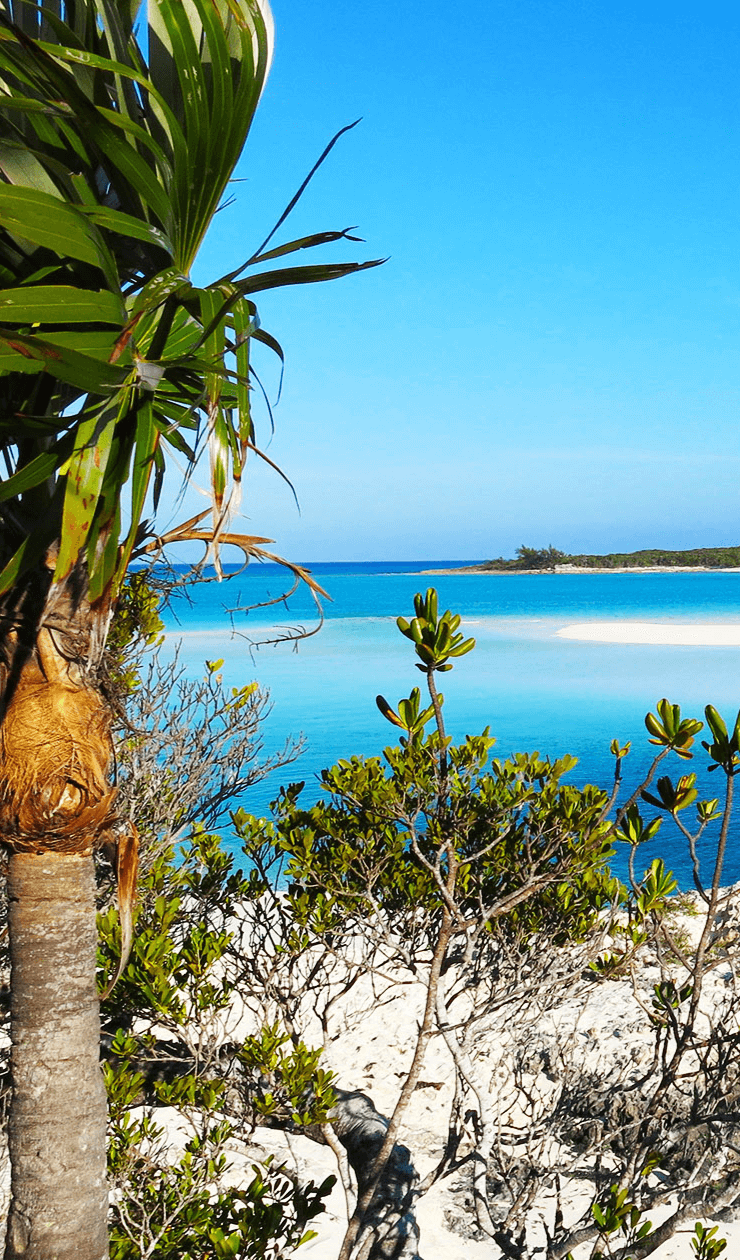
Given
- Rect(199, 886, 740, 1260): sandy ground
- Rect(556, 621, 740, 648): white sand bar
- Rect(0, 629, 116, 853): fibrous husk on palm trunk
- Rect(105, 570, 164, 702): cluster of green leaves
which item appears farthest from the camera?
Rect(556, 621, 740, 648): white sand bar

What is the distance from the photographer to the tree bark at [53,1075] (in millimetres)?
2424

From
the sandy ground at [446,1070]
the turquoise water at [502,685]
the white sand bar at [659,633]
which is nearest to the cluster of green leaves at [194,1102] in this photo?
the sandy ground at [446,1070]

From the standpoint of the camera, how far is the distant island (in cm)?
12744

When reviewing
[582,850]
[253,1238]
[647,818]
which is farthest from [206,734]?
[647,818]

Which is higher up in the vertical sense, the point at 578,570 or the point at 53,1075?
the point at 578,570

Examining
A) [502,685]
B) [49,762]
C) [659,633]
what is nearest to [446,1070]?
[49,762]

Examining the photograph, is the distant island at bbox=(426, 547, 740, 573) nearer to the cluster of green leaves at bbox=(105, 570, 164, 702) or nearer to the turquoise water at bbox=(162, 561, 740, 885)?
the turquoise water at bbox=(162, 561, 740, 885)

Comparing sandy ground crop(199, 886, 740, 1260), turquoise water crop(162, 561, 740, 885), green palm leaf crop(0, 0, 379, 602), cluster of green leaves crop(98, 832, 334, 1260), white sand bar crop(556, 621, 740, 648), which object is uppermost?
green palm leaf crop(0, 0, 379, 602)

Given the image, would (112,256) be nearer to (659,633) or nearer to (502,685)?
(502,685)

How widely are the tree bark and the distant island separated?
5158 inches

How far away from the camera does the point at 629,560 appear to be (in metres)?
130

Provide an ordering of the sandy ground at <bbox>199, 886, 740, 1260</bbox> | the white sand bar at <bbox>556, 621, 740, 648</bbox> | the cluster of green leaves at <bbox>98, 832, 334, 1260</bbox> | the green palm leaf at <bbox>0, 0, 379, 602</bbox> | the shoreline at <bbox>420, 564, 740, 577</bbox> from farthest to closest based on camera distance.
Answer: the shoreline at <bbox>420, 564, 740, 577</bbox>
the white sand bar at <bbox>556, 621, 740, 648</bbox>
the sandy ground at <bbox>199, 886, 740, 1260</bbox>
the cluster of green leaves at <bbox>98, 832, 334, 1260</bbox>
the green palm leaf at <bbox>0, 0, 379, 602</bbox>

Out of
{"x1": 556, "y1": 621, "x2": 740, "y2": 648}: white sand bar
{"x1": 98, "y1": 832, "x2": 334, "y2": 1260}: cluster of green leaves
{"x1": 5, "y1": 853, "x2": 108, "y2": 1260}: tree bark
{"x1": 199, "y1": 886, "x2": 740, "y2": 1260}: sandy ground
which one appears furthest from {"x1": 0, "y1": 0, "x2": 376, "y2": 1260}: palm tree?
{"x1": 556, "y1": 621, "x2": 740, "y2": 648}: white sand bar

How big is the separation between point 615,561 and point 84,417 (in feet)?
441
